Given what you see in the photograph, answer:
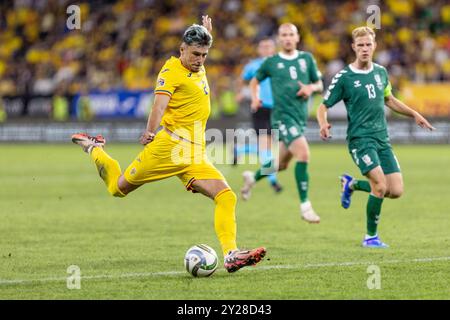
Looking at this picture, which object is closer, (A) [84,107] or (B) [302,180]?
(B) [302,180]

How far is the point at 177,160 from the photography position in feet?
29.0

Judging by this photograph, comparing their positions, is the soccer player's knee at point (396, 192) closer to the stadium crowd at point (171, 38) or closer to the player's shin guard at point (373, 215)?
the player's shin guard at point (373, 215)

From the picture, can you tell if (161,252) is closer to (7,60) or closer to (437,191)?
(437,191)

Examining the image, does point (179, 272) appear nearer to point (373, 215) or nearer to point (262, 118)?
point (373, 215)

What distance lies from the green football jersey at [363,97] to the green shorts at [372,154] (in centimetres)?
7

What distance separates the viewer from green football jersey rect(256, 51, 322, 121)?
13.6m

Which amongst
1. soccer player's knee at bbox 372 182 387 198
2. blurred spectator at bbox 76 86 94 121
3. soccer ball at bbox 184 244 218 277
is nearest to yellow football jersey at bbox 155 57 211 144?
soccer ball at bbox 184 244 218 277

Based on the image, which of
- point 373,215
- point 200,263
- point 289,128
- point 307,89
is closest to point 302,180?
point 289,128

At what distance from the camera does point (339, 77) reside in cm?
1053

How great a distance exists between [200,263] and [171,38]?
27.9m

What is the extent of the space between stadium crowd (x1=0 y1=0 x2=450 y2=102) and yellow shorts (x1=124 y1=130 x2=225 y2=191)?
2178cm

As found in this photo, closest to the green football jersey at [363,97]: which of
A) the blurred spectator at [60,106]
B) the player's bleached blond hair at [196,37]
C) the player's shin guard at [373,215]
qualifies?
the player's shin guard at [373,215]

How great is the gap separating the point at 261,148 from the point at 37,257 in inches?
312
